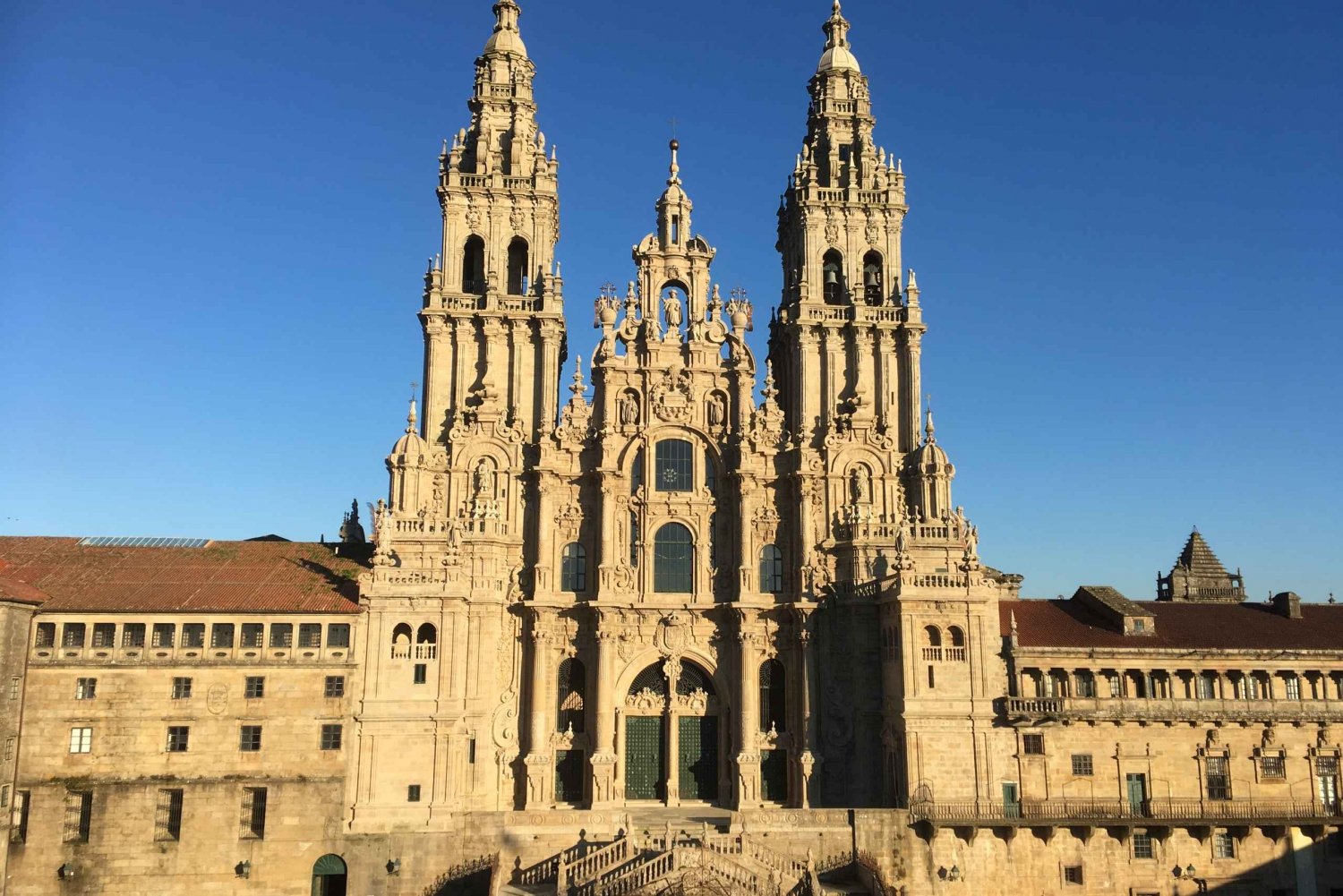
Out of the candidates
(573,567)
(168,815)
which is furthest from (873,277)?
(168,815)

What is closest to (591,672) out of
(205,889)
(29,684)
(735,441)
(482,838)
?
(482,838)

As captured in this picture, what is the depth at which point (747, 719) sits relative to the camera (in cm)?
5306

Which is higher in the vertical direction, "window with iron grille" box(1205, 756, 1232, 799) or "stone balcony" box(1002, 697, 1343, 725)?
"stone balcony" box(1002, 697, 1343, 725)

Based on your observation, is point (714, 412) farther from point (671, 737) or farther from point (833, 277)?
point (671, 737)

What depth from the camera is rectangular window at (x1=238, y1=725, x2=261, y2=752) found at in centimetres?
4678

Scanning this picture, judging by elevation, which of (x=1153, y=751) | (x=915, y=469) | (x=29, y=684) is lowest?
(x=1153, y=751)

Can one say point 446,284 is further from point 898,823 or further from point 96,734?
point 898,823

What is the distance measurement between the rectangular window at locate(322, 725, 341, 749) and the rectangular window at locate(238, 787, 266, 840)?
9.82 feet

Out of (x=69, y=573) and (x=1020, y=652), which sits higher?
(x=69, y=573)

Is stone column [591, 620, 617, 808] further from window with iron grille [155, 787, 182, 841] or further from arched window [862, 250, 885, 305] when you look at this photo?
arched window [862, 250, 885, 305]

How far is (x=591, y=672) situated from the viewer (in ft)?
176

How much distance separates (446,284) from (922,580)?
27.9 m

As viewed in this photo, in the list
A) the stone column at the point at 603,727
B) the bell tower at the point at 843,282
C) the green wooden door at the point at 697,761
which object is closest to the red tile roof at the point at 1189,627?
the bell tower at the point at 843,282

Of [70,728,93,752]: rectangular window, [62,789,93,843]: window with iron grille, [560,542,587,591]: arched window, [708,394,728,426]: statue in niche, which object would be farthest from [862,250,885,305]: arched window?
[62,789,93,843]: window with iron grille
